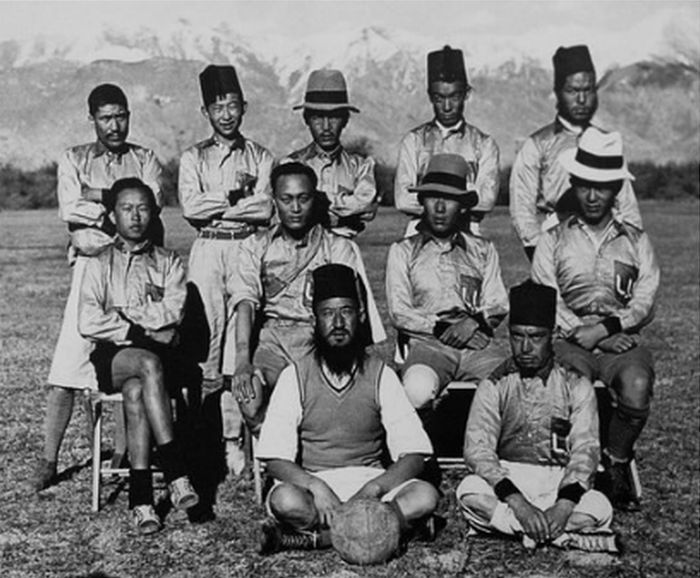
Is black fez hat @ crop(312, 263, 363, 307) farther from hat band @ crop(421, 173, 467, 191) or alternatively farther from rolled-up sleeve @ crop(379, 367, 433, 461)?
hat band @ crop(421, 173, 467, 191)

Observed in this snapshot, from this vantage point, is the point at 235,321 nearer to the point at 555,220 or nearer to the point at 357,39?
the point at 555,220

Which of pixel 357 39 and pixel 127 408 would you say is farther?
pixel 357 39

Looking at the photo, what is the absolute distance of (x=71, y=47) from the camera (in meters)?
22.1

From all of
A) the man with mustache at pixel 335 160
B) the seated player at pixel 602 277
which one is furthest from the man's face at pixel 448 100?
the seated player at pixel 602 277

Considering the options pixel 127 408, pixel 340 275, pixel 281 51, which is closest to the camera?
pixel 340 275

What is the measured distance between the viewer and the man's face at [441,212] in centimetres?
668

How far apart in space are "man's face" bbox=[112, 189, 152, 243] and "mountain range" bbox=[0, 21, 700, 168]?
453 centimetres

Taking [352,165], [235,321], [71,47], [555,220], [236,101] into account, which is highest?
[71,47]

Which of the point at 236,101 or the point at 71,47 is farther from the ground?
the point at 71,47

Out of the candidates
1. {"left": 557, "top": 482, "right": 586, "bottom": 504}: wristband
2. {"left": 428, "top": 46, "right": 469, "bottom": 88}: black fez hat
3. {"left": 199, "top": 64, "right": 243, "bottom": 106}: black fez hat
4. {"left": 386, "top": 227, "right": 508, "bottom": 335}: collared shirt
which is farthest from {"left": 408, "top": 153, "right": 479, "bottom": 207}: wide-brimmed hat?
{"left": 557, "top": 482, "right": 586, "bottom": 504}: wristband

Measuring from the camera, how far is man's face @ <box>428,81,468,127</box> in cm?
720

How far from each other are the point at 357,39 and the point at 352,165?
82.6 meters

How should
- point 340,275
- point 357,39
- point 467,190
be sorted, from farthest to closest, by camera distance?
point 357,39
point 467,190
point 340,275

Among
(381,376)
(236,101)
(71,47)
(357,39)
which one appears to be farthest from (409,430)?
(357,39)
